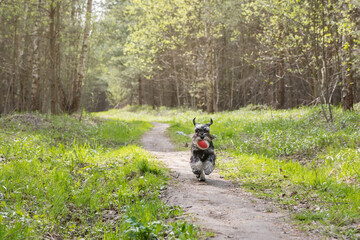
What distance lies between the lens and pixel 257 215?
15.8 ft

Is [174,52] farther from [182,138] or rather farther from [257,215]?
[257,215]

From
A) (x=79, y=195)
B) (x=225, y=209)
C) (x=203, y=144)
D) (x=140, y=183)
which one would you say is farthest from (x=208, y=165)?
(x=79, y=195)

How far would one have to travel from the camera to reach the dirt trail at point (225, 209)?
4.10 m

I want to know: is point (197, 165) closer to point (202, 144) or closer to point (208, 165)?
point (208, 165)

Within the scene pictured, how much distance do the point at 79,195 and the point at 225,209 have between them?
289 centimetres

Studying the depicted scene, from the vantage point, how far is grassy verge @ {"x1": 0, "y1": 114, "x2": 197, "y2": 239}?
4.19 m

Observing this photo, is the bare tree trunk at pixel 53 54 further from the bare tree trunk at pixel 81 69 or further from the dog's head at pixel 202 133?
the dog's head at pixel 202 133

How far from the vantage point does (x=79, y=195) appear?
5789 mm

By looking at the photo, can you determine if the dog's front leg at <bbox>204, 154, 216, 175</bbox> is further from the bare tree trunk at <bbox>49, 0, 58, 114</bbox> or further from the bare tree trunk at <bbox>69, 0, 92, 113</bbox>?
the bare tree trunk at <bbox>69, 0, 92, 113</bbox>

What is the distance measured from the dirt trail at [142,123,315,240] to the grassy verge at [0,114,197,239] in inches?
14.4

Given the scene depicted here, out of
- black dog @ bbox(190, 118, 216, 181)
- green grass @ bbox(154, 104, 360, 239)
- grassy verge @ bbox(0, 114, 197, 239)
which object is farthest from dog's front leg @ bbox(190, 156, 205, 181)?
green grass @ bbox(154, 104, 360, 239)

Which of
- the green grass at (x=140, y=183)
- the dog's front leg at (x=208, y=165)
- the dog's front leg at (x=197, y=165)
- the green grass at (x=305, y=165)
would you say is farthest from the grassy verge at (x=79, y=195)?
the green grass at (x=305, y=165)

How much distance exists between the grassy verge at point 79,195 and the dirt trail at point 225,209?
37cm

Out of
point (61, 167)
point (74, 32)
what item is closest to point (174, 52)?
point (74, 32)
